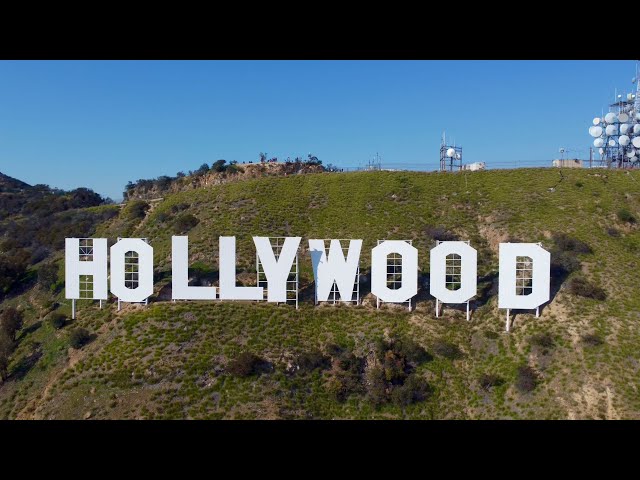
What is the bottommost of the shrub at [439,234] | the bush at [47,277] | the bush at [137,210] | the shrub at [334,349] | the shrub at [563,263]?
the shrub at [334,349]

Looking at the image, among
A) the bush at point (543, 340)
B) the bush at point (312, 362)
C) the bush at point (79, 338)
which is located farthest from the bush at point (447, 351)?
the bush at point (79, 338)

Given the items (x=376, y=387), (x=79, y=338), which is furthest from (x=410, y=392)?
(x=79, y=338)

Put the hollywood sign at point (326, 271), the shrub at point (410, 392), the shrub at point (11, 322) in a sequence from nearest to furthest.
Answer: the shrub at point (410, 392) < the hollywood sign at point (326, 271) < the shrub at point (11, 322)

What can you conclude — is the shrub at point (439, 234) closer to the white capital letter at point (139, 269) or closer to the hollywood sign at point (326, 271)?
the hollywood sign at point (326, 271)

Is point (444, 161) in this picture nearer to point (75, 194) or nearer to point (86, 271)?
point (86, 271)

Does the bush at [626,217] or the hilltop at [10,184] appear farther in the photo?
the hilltop at [10,184]
